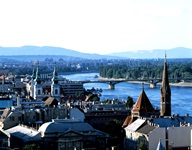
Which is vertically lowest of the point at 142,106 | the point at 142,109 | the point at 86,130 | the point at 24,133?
the point at 24,133

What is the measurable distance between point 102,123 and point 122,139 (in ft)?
20.8

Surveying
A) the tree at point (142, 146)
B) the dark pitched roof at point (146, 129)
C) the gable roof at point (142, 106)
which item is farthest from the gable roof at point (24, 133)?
the gable roof at point (142, 106)

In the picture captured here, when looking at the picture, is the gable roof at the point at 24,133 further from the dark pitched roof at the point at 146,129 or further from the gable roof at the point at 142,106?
the gable roof at the point at 142,106

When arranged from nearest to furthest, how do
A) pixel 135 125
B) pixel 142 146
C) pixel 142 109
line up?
pixel 142 146 < pixel 135 125 < pixel 142 109

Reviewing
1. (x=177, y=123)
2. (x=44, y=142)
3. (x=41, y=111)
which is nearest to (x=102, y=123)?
(x=41, y=111)

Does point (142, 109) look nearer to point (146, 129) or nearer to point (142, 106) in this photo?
point (142, 106)

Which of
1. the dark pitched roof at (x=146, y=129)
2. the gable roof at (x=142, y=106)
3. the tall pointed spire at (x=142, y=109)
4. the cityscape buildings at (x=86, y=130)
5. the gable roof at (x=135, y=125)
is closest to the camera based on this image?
the cityscape buildings at (x=86, y=130)

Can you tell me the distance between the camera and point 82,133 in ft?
92.3

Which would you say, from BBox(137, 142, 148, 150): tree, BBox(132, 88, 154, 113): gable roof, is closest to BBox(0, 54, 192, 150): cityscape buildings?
BBox(132, 88, 154, 113): gable roof

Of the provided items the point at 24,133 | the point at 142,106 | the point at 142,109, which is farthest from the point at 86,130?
the point at 142,106

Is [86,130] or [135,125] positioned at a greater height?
[86,130]

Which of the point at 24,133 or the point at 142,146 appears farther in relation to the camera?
the point at 24,133

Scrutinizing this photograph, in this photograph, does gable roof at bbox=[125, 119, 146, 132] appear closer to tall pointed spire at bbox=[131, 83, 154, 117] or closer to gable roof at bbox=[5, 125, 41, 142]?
tall pointed spire at bbox=[131, 83, 154, 117]

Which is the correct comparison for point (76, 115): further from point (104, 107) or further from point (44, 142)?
point (104, 107)
